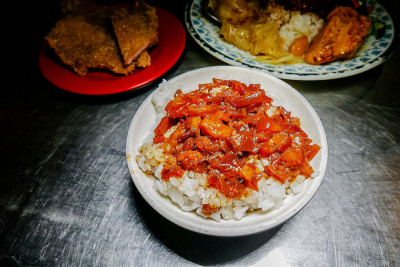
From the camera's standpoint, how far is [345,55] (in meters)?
2.77

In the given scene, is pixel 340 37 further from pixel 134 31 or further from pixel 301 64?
pixel 134 31

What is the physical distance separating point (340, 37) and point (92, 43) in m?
2.72

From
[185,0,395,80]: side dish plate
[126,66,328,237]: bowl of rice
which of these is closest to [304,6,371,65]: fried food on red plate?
[185,0,395,80]: side dish plate

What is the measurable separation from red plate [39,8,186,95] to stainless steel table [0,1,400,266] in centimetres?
19

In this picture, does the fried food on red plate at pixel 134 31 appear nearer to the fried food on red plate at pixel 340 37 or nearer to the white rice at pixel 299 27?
the white rice at pixel 299 27

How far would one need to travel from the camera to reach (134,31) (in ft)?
9.43

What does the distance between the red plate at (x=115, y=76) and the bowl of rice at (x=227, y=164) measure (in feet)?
2.61

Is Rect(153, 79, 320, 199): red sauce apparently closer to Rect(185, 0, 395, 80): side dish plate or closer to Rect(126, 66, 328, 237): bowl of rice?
Rect(126, 66, 328, 237): bowl of rice

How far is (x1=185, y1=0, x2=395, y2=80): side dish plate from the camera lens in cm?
263

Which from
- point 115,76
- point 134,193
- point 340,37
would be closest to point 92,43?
point 115,76

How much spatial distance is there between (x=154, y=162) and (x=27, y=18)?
3.91 meters

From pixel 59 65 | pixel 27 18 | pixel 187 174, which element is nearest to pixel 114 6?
pixel 59 65

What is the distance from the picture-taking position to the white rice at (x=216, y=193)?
5.23 ft

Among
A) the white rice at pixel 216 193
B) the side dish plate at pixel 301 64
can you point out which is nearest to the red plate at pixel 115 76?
the side dish plate at pixel 301 64
